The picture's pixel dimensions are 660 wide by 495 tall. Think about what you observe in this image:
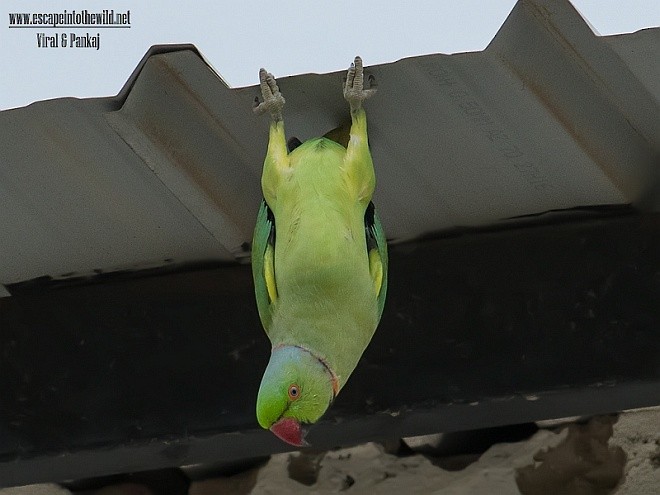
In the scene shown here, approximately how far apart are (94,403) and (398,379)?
31.1 inches

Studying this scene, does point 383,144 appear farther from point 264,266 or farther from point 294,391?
point 294,391

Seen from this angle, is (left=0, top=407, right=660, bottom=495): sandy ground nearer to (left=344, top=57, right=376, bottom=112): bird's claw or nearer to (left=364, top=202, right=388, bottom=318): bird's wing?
(left=364, top=202, right=388, bottom=318): bird's wing

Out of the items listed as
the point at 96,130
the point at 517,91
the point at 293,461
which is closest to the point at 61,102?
the point at 96,130

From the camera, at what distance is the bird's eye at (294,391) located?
2.37 metres

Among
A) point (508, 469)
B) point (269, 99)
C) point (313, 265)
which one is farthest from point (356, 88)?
point (508, 469)

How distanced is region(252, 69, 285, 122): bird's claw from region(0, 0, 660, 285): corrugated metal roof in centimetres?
3

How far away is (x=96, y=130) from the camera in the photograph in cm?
241

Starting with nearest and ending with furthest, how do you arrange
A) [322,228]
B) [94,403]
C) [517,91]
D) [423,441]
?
[517,91], [322,228], [94,403], [423,441]

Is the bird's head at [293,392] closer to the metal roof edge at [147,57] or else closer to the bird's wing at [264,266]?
the bird's wing at [264,266]

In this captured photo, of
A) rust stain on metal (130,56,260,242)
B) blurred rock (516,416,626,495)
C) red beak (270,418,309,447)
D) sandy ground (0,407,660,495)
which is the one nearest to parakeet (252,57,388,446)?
red beak (270,418,309,447)

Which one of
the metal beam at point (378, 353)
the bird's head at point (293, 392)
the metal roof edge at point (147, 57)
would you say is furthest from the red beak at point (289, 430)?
the metal roof edge at point (147, 57)

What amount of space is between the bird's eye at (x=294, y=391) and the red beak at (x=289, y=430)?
0.18 ft

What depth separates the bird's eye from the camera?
93.4 inches

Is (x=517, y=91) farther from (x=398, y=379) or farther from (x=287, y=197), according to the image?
(x=398, y=379)
